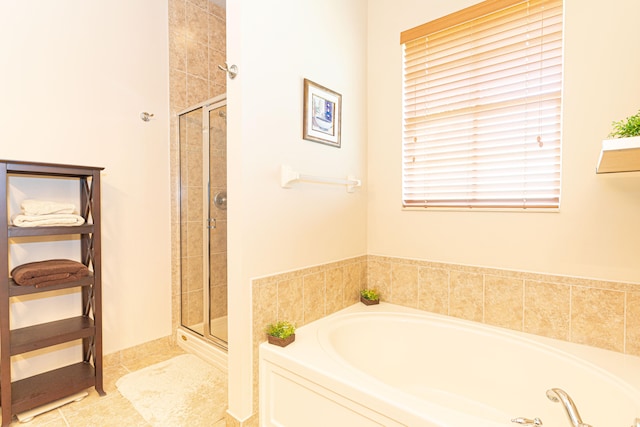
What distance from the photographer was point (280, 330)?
1580 millimetres

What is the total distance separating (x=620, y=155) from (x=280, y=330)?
1.55m

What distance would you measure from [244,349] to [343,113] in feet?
4.94

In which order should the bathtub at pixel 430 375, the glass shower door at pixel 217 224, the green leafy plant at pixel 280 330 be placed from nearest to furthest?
the bathtub at pixel 430 375
the green leafy plant at pixel 280 330
the glass shower door at pixel 217 224

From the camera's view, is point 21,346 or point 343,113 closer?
point 21,346

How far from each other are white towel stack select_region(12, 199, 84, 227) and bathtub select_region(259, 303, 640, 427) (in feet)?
4.45

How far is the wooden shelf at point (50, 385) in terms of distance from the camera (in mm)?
1699

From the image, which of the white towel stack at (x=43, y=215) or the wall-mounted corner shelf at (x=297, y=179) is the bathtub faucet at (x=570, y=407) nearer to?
the wall-mounted corner shelf at (x=297, y=179)

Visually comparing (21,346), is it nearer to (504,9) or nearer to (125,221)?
(125,221)

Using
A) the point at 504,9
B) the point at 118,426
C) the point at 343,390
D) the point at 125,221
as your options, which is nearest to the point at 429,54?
the point at 504,9

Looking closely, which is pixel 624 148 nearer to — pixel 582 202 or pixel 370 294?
pixel 582 202

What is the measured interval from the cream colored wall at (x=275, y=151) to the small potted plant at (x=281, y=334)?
0.11 metres

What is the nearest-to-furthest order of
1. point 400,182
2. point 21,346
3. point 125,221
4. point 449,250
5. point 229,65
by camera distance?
point 229,65
point 21,346
point 449,250
point 400,182
point 125,221

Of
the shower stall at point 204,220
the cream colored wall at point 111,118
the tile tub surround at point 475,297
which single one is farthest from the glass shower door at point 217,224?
the tile tub surround at point 475,297

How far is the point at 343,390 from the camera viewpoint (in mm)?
1245
